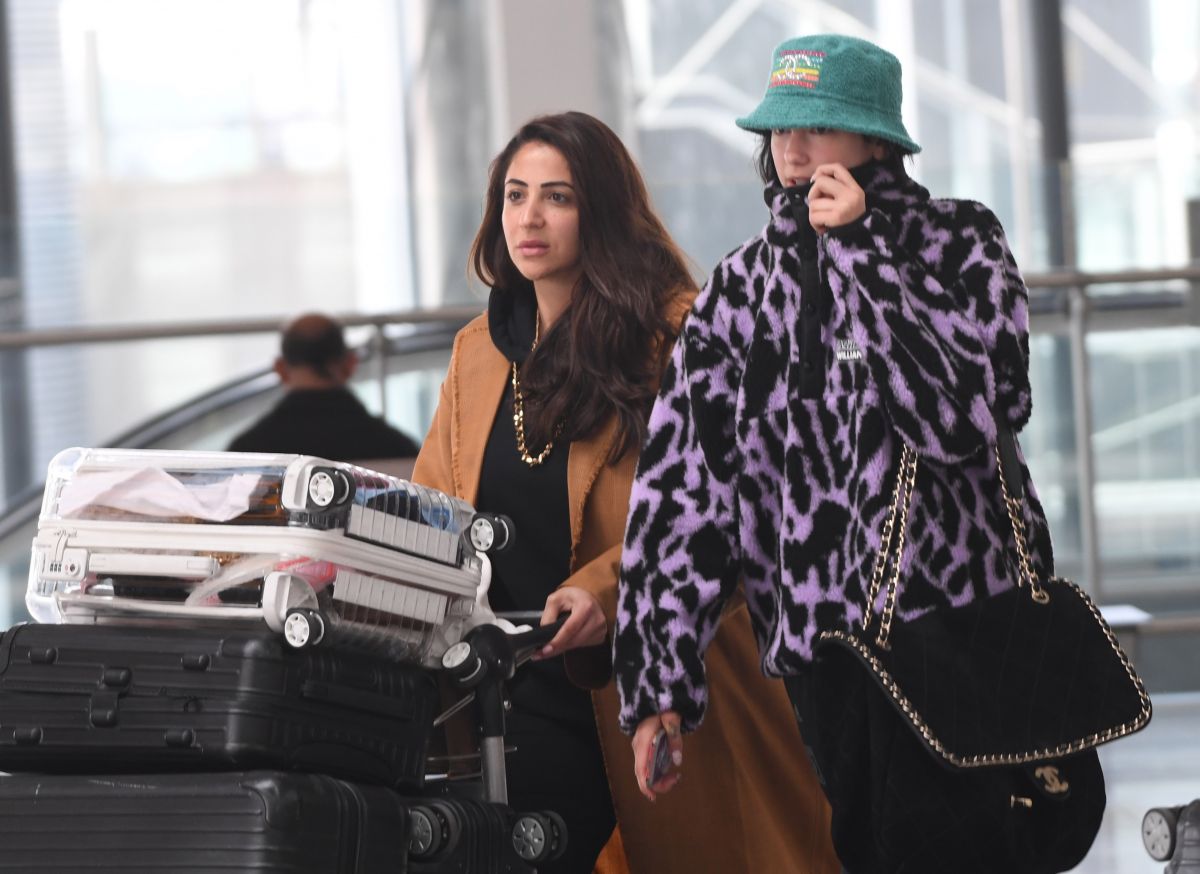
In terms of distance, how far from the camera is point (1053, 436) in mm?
6219

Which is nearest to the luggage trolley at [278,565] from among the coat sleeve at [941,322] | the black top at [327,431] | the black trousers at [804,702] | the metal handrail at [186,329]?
the black trousers at [804,702]

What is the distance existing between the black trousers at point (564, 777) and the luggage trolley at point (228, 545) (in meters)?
0.54

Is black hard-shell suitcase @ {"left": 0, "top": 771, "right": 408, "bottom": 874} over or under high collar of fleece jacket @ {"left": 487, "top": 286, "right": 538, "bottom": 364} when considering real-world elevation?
under

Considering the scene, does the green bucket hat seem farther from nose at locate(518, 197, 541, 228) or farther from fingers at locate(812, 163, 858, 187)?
nose at locate(518, 197, 541, 228)

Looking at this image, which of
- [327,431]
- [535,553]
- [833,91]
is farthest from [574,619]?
[327,431]

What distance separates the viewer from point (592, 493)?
2.83m

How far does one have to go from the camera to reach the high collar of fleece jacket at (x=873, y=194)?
230cm

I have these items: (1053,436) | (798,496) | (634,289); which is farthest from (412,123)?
(798,496)

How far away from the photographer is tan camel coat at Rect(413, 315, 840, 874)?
9.17 feet

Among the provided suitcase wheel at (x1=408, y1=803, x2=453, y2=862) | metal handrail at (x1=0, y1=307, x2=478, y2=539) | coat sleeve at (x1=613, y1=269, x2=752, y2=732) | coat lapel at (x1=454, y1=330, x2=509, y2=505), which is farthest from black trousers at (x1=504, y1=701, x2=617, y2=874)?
metal handrail at (x1=0, y1=307, x2=478, y2=539)

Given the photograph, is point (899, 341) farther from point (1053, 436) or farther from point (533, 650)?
point (1053, 436)

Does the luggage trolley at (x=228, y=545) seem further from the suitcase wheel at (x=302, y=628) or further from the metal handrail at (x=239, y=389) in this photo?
the metal handrail at (x=239, y=389)

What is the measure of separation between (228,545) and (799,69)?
2.91 ft

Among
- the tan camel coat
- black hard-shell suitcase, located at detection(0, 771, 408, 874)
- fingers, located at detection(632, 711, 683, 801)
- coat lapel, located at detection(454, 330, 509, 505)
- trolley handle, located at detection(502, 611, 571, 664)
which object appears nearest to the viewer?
black hard-shell suitcase, located at detection(0, 771, 408, 874)
